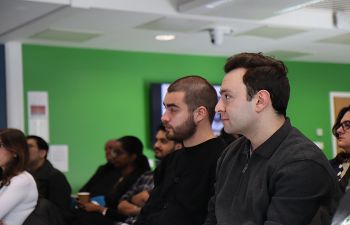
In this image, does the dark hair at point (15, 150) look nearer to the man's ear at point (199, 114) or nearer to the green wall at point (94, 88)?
the man's ear at point (199, 114)

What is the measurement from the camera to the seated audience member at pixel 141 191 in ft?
15.0

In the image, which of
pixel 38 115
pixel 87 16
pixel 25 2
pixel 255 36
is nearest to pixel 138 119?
pixel 38 115

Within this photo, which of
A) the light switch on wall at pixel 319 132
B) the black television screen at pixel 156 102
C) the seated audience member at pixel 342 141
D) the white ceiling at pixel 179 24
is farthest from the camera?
the light switch on wall at pixel 319 132

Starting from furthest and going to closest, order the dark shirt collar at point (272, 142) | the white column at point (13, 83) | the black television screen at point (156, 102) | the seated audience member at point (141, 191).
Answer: the black television screen at point (156, 102), the white column at point (13, 83), the seated audience member at point (141, 191), the dark shirt collar at point (272, 142)

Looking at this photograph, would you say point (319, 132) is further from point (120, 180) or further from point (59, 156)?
point (120, 180)

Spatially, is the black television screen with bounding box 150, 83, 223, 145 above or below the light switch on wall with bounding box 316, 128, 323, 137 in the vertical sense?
above

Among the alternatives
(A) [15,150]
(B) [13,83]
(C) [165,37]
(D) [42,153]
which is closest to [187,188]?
(A) [15,150]

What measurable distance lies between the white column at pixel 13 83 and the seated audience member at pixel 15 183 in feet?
8.61

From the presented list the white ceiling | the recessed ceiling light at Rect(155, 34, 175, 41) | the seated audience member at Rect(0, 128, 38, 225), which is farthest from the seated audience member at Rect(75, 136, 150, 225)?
the recessed ceiling light at Rect(155, 34, 175, 41)

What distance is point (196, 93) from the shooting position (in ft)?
10.2

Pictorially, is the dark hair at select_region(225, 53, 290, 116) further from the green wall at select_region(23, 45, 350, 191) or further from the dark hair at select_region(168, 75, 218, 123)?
the green wall at select_region(23, 45, 350, 191)

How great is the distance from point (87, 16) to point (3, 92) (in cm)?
166

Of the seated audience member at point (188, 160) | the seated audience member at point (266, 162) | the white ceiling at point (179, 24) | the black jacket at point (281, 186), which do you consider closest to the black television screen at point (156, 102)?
the white ceiling at point (179, 24)

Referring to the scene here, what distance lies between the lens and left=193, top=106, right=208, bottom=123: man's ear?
3.07 m
